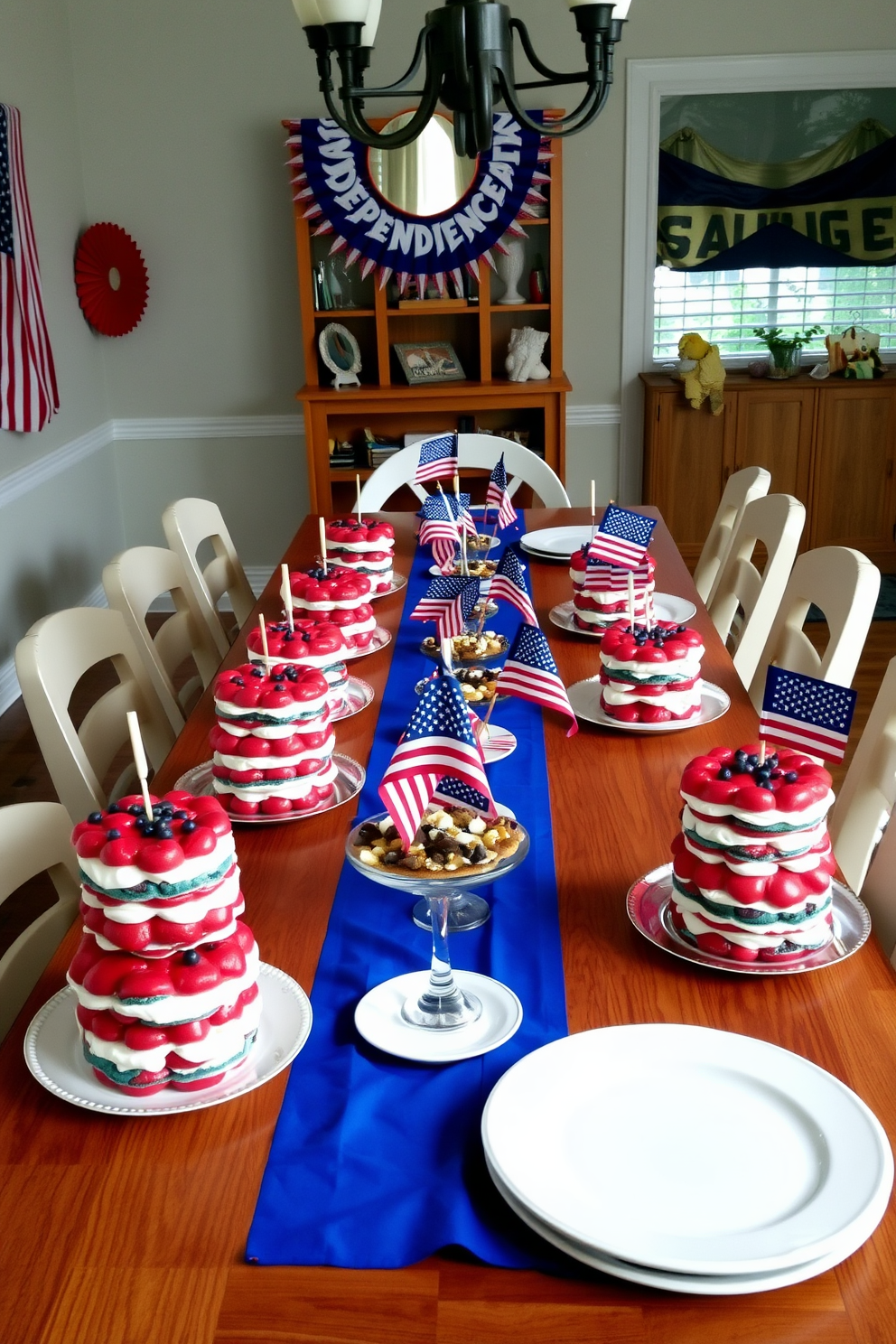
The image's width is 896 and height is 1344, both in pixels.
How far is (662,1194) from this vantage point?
3.01 ft

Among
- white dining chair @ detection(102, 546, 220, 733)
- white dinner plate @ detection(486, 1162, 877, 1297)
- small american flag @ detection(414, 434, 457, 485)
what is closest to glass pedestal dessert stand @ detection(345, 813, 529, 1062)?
white dinner plate @ detection(486, 1162, 877, 1297)

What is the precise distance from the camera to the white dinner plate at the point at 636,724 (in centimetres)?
179

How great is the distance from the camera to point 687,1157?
960 millimetres

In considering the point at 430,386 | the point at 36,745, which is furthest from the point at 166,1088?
the point at 430,386

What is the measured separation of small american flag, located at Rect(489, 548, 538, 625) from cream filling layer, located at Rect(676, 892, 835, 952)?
823 millimetres

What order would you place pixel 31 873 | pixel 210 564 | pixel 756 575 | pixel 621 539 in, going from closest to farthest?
1. pixel 31 873
2. pixel 621 539
3. pixel 756 575
4. pixel 210 564

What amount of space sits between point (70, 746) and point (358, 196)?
350 centimetres

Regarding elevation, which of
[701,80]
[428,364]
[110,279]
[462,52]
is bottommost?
[428,364]

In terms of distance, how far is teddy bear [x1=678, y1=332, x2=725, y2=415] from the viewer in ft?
16.2

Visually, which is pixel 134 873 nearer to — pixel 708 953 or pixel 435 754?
pixel 435 754

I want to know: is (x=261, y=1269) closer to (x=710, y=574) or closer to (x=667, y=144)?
(x=710, y=574)

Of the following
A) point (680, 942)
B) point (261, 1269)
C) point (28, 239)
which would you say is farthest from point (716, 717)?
point (28, 239)

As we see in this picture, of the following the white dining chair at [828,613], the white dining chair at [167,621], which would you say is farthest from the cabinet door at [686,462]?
the white dining chair at [167,621]

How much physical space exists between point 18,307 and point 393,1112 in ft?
12.3
